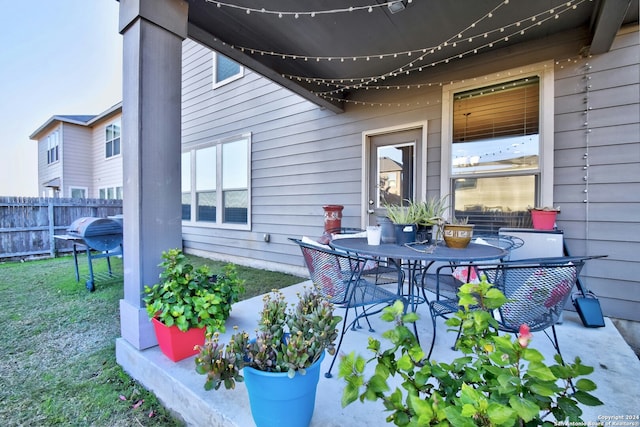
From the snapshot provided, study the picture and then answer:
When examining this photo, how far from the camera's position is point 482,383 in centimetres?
75

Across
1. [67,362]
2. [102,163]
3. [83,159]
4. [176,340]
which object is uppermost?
[83,159]

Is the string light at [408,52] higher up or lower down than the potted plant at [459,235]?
higher up

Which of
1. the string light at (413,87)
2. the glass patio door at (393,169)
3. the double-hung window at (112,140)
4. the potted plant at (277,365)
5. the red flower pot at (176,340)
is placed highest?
the double-hung window at (112,140)

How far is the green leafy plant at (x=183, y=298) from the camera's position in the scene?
176 centimetres

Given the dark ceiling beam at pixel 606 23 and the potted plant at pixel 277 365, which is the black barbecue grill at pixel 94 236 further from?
the dark ceiling beam at pixel 606 23

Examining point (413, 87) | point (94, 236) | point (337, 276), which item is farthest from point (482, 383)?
point (94, 236)

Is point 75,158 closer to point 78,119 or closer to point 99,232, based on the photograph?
point 78,119

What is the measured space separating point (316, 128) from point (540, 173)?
9.70ft

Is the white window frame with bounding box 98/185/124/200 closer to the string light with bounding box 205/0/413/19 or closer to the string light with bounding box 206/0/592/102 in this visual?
the string light with bounding box 206/0/592/102

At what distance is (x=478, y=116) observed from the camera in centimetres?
313

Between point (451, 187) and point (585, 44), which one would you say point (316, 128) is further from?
point (585, 44)

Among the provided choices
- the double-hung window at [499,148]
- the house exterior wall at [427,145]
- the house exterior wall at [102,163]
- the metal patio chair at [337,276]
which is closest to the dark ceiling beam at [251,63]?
the house exterior wall at [427,145]

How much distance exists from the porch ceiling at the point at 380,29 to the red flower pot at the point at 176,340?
2480 mm

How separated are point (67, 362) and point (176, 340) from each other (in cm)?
108
